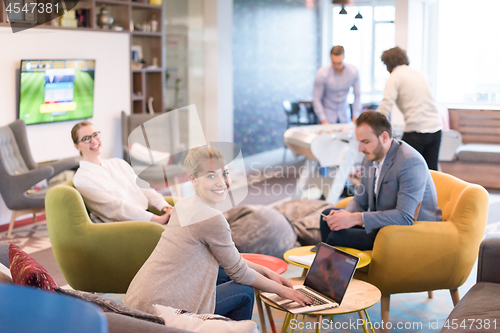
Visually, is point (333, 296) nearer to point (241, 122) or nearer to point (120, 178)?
point (120, 178)

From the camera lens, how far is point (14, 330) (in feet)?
2.34

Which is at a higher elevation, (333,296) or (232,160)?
(232,160)

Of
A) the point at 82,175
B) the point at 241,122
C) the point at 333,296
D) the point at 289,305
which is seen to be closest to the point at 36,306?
the point at 289,305

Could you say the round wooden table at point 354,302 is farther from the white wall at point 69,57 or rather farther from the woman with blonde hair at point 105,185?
the white wall at point 69,57

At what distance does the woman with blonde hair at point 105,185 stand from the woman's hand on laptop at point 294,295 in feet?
3.59

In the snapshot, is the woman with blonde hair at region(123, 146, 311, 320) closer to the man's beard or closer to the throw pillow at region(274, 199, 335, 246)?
the man's beard

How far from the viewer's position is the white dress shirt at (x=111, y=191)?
262 cm

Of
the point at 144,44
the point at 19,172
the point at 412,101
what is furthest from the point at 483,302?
the point at 144,44

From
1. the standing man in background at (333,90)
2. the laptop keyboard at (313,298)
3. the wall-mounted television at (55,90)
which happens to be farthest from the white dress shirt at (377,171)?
the wall-mounted television at (55,90)

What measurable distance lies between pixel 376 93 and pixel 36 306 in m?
9.66

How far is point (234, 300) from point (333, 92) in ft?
11.6

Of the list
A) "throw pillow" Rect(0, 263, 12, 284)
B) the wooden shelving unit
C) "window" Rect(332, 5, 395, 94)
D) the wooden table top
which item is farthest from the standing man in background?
"window" Rect(332, 5, 395, 94)

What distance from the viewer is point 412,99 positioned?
3.97 meters

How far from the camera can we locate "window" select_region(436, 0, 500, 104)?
643 cm
